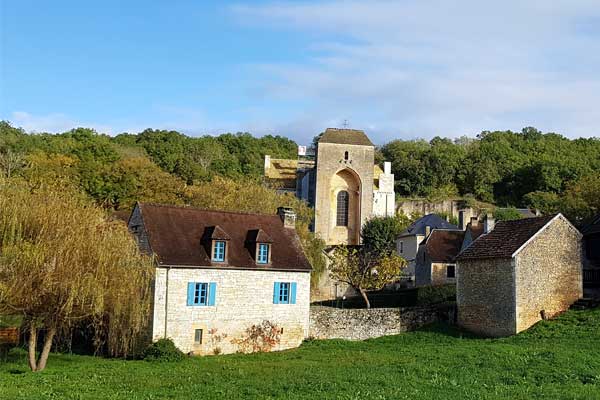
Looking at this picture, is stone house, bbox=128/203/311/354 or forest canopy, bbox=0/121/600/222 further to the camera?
forest canopy, bbox=0/121/600/222

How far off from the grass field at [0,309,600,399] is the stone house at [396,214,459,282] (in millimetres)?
22542

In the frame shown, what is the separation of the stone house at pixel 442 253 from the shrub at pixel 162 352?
19852 mm

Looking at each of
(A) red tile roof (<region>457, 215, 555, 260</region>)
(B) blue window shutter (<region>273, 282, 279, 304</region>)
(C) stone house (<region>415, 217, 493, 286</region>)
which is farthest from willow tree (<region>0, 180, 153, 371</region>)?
(C) stone house (<region>415, 217, 493, 286</region>)

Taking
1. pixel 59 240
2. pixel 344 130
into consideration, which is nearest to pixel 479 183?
pixel 344 130

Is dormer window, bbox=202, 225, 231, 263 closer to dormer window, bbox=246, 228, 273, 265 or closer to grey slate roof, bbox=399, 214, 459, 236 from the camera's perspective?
dormer window, bbox=246, 228, 273, 265

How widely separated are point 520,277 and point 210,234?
43.5ft

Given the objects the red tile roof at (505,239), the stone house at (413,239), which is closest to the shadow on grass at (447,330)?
the red tile roof at (505,239)

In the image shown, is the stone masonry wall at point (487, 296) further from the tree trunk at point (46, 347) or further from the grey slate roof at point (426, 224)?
the grey slate roof at point (426, 224)

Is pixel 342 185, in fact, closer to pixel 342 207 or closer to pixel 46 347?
pixel 342 207

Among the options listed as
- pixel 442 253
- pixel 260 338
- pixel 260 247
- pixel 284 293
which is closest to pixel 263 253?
pixel 260 247

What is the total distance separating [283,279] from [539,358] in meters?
12.0

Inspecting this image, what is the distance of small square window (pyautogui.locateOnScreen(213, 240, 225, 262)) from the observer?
88.1 ft

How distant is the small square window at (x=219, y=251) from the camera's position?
2684 centimetres

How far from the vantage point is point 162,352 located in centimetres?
2344
